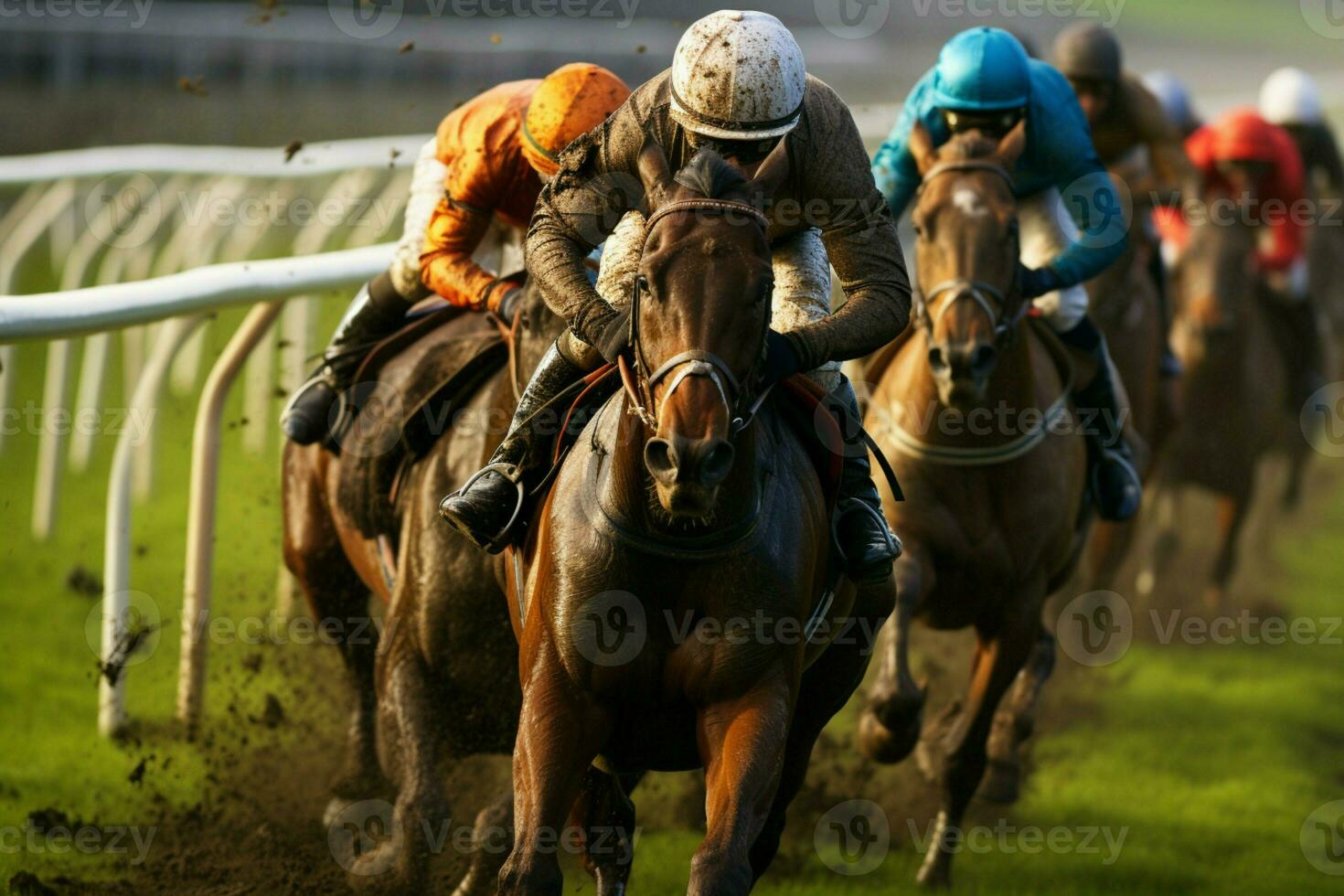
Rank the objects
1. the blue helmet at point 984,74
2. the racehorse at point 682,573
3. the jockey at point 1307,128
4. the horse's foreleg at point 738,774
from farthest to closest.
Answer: the jockey at point 1307,128
the blue helmet at point 984,74
the horse's foreleg at point 738,774
the racehorse at point 682,573

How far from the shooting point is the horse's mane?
3.92 metres

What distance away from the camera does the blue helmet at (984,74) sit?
6.71 m

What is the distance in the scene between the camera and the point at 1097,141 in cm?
931

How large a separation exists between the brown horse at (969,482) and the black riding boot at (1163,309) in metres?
2.72

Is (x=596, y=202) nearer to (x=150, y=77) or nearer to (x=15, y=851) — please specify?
(x=15, y=851)

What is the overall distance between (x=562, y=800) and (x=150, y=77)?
16.9m
